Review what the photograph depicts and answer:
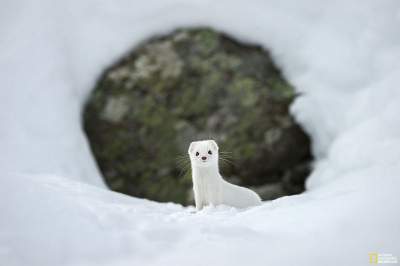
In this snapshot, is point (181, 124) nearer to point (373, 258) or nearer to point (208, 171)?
point (208, 171)

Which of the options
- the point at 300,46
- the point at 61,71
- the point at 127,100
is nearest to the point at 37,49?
the point at 61,71

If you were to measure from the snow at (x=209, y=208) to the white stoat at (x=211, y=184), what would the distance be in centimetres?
16

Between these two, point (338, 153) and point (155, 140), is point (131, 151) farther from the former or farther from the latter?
point (338, 153)

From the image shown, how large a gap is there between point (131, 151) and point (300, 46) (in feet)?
8.62

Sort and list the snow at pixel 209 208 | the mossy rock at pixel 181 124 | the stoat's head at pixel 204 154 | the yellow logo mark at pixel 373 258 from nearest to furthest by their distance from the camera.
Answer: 1. the yellow logo mark at pixel 373 258
2. the snow at pixel 209 208
3. the stoat's head at pixel 204 154
4. the mossy rock at pixel 181 124

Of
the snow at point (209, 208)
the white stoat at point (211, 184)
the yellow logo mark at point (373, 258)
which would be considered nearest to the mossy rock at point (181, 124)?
the snow at point (209, 208)

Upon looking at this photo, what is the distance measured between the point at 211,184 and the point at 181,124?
98.0 inches

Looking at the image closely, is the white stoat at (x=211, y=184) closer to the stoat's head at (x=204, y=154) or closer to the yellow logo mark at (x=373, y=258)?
the stoat's head at (x=204, y=154)

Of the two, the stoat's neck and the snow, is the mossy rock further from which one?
the stoat's neck

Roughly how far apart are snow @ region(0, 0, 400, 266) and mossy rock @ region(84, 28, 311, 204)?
27cm

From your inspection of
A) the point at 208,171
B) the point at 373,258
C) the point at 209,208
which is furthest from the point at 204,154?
the point at 373,258

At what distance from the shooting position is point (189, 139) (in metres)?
5.14

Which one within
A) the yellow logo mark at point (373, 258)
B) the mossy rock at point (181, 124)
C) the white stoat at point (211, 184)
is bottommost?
the yellow logo mark at point (373, 258)

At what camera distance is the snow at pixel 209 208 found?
163cm
